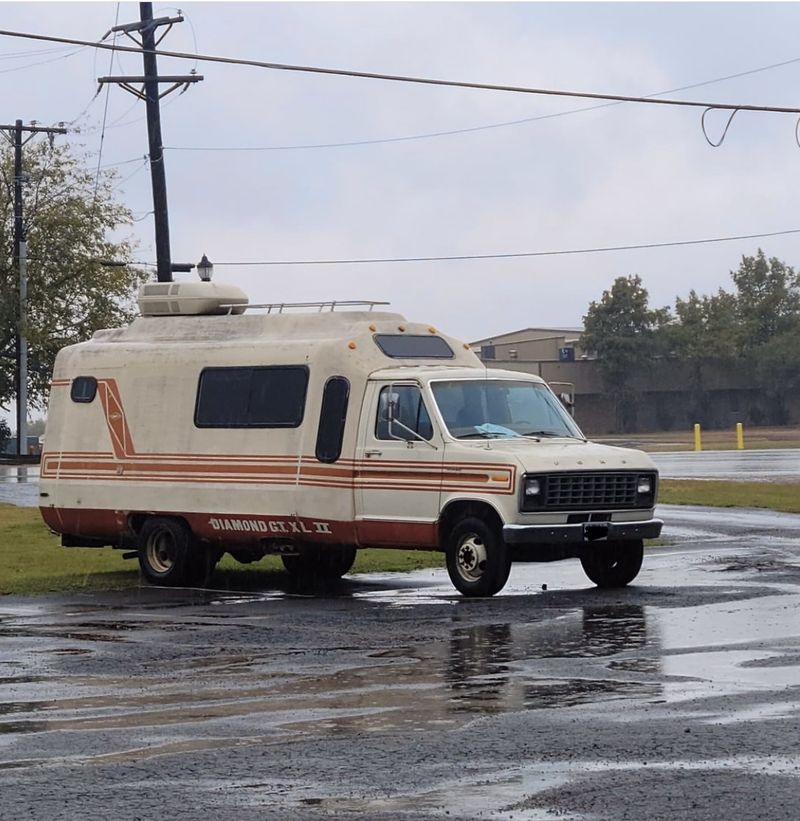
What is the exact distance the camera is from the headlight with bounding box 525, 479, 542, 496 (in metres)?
16.0

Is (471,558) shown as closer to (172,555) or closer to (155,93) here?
(172,555)

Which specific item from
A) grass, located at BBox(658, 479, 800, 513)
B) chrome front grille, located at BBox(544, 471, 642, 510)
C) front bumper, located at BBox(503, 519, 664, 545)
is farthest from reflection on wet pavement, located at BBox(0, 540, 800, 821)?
grass, located at BBox(658, 479, 800, 513)

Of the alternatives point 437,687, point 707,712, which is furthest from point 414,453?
point 707,712

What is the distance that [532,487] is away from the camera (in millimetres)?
16016

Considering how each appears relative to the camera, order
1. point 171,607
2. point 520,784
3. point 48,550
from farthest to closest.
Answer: point 48,550
point 171,607
point 520,784

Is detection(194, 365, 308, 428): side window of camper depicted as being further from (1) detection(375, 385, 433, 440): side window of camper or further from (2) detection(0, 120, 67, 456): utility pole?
(2) detection(0, 120, 67, 456): utility pole

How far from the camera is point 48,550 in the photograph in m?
22.9

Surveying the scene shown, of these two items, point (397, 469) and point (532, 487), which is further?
point (397, 469)

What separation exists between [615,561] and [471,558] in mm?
1692

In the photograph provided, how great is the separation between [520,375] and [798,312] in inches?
3000

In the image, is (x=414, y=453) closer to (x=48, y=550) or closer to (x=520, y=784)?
(x=48, y=550)

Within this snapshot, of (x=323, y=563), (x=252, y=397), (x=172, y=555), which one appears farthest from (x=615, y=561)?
(x=172, y=555)

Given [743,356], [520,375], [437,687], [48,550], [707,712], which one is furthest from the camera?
[743,356]

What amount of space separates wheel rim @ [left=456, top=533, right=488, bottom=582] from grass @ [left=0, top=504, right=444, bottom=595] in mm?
3217
